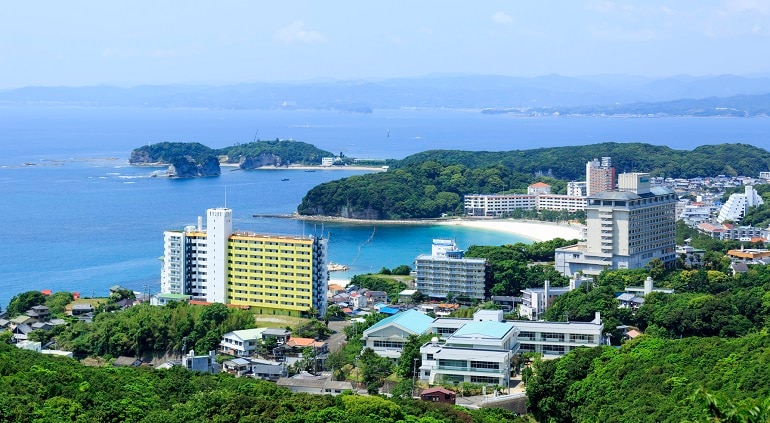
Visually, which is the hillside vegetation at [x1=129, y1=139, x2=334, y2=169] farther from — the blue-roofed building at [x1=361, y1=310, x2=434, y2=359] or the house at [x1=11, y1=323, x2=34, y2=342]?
the blue-roofed building at [x1=361, y1=310, x2=434, y2=359]

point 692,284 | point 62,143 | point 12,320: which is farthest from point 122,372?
point 62,143

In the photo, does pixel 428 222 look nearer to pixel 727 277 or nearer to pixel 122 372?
pixel 727 277

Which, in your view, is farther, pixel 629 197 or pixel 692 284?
pixel 629 197

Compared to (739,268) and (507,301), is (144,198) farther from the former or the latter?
(739,268)

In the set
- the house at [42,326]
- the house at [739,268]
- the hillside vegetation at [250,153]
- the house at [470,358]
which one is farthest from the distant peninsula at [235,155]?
the house at [470,358]

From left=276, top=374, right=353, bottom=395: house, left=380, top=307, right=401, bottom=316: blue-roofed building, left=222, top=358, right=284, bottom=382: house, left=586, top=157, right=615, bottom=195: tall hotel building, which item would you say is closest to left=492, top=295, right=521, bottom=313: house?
left=380, top=307, right=401, bottom=316: blue-roofed building

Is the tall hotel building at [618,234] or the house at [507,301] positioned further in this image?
the tall hotel building at [618,234]

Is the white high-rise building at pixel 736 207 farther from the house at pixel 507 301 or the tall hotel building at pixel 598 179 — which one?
the house at pixel 507 301
